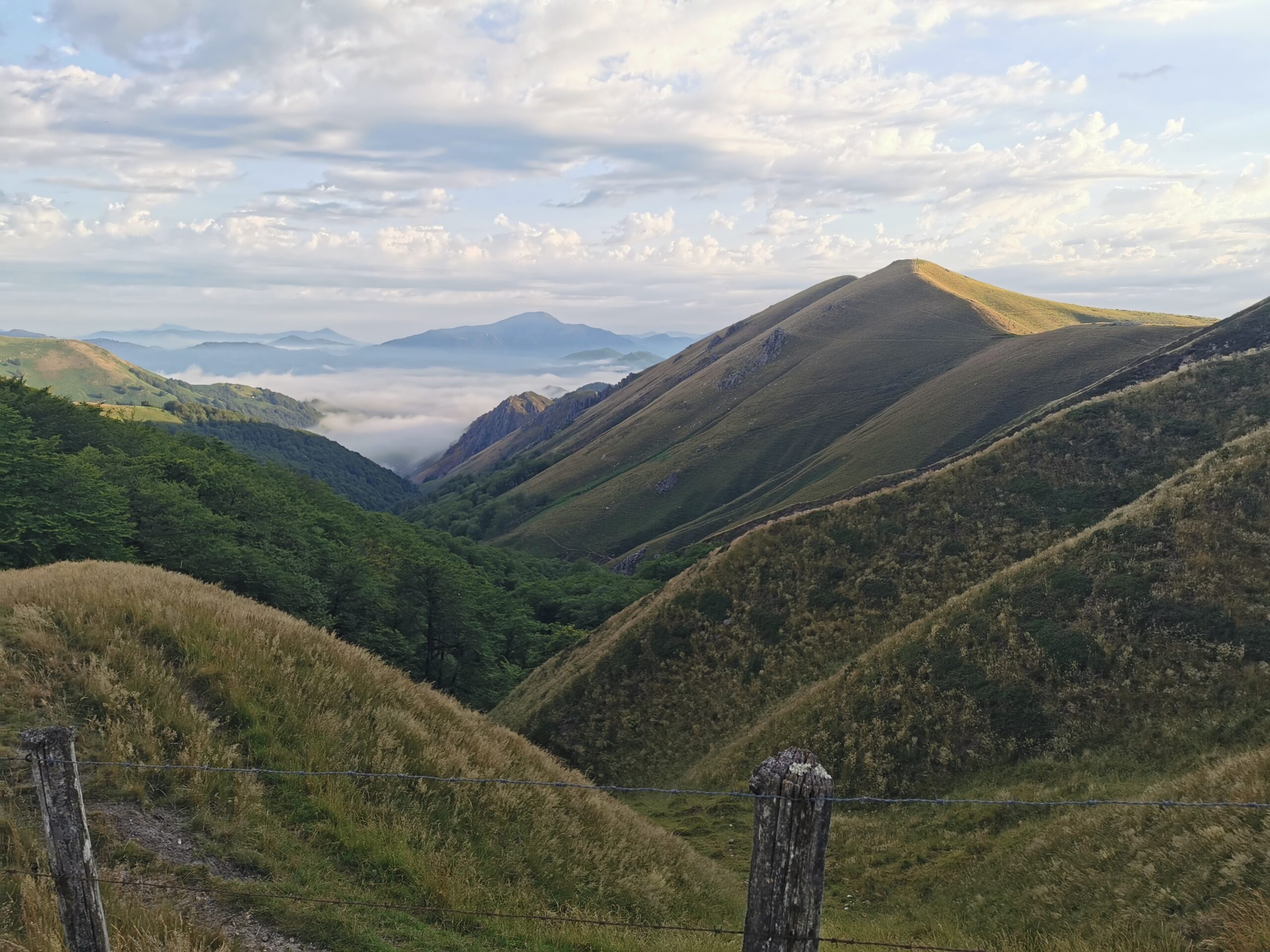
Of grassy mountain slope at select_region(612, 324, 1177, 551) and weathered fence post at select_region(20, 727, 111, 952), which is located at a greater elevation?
grassy mountain slope at select_region(612, 324, 1177, 551)

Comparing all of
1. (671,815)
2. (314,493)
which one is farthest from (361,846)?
(314,493)

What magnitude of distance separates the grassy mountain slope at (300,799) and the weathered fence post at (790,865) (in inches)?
223

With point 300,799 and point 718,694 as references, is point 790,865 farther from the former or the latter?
point 718,694

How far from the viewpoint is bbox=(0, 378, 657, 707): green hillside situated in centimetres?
3969

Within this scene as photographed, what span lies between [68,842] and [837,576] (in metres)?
37.1

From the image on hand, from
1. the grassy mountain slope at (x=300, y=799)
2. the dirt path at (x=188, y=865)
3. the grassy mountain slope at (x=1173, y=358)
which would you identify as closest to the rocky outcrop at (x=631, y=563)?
the grassy mountain slope at (x=1173, y=358)

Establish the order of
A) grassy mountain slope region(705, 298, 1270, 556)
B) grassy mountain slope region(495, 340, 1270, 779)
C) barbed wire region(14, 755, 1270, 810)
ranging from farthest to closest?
grassy mountain slope region(705, 298, 1270, 556) → grassy mountain slope region(495, 340, 1270, 779) → barbed wire region(14, 755, 1270, 810)

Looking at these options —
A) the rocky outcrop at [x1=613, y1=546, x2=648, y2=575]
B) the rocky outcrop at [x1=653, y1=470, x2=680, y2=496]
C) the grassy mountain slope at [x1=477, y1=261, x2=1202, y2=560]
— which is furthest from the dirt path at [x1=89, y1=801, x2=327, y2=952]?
the rocky outcrop at [x1=653, y1=470, x2=680, y2=496]

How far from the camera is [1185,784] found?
50.9ft

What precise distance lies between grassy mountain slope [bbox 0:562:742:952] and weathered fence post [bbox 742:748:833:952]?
5.67m

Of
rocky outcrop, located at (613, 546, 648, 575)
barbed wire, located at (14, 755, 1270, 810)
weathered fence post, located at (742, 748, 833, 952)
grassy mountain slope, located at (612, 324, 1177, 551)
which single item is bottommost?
rocky outcrop, located at (613, 546, 648, 575)

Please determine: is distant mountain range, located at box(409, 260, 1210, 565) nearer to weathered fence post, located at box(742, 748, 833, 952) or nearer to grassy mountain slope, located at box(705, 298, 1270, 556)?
grassy mountain slope, located at box(705, 298, 1270, 556)

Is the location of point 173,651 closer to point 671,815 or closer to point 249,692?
point 249,692

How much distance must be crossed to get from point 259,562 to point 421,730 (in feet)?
122
